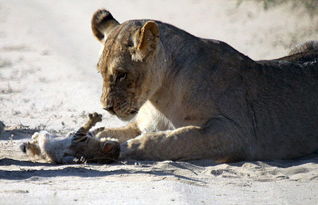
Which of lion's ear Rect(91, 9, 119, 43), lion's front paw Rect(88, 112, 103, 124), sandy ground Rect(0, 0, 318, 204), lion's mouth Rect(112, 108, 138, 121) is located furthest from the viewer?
lion's ear Rect(91, 9, 119, 43)

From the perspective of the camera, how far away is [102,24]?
293 inches

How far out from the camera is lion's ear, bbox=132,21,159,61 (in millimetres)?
6637

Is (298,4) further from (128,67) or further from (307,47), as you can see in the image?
(128,67)

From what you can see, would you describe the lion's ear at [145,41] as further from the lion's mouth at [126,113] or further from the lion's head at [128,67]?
the lion's mouth at [126,113]

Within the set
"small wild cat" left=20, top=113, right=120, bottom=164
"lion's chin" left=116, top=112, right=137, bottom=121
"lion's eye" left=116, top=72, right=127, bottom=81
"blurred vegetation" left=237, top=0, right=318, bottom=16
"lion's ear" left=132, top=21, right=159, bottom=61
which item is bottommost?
"small wild cat" left=20, top=113, right=120, bottom=164

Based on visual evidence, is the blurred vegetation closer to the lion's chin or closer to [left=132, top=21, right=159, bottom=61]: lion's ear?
[left=132, top=21, right=159, bottom=61]: lion's ear

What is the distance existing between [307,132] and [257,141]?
57 centimetres

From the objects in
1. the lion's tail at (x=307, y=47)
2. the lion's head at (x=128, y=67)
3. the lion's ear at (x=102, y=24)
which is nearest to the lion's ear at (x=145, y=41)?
the lion's head at (x=128, y=67)

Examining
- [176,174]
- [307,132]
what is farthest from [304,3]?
[176,174]

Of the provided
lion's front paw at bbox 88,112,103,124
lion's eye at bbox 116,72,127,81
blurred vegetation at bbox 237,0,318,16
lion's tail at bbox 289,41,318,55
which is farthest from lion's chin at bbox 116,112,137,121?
blurred vegetation at bbox 237,0,318,16

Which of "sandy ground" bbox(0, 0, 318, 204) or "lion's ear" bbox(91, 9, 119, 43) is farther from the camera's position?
"lion's ear" bbox(91, 9, 119, 43)

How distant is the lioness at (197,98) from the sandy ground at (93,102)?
229mm

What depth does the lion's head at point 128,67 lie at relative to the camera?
259 inches

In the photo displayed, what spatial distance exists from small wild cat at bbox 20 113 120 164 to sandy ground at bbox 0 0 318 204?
0.12 m
